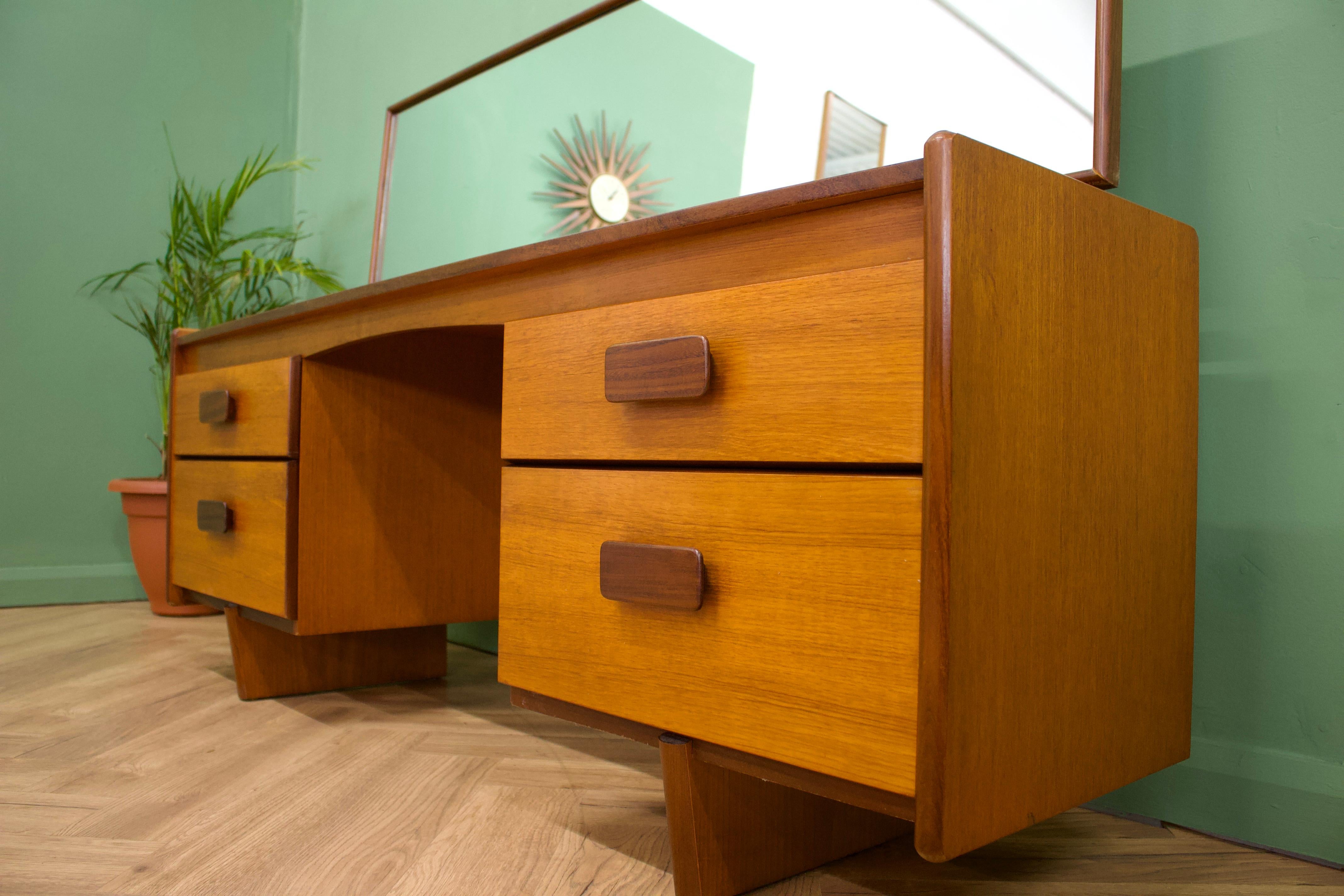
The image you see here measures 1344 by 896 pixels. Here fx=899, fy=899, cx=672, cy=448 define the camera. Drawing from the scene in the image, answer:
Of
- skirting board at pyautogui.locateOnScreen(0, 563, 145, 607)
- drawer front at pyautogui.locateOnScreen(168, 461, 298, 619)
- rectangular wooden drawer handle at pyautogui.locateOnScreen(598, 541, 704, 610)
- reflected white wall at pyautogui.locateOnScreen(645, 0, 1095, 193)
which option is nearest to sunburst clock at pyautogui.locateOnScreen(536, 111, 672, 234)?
reflected white wall at pyautogui.locateOnScreen(645, 0, 1095, 193)

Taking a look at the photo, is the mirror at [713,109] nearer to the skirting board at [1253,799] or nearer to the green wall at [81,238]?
the skirting board at [1253,799]

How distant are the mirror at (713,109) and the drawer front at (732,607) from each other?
39cm

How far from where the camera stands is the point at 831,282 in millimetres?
640

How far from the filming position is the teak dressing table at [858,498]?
1.93 ft

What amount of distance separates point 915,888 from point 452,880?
426mm

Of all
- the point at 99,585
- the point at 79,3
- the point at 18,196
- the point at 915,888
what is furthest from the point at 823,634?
the point at 79,3

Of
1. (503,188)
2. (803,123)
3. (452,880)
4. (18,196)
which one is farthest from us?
(18,196)

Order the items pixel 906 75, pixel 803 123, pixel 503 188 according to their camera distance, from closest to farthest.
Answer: pixel 906 75 < pixel 803 123 < pixel 503 188

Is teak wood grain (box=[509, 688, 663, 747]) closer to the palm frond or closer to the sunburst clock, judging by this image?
the sunburst clock

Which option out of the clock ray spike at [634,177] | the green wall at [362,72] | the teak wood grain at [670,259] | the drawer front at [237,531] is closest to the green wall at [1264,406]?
the teak wood grain at [670,259]

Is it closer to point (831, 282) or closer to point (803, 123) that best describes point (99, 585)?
point (803, 123)

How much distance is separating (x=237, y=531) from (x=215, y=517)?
49mm

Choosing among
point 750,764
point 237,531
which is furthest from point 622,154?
point 750,764

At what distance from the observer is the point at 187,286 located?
2.34m
